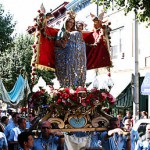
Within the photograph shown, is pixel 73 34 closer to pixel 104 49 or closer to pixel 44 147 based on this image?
pixel 104 49

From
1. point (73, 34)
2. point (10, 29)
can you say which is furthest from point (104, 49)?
point (10, 29)

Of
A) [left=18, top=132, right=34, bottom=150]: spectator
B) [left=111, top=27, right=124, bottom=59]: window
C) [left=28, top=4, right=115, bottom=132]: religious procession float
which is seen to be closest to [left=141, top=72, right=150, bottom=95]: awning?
[left=111, top=27, right=124, bottom=59]: window

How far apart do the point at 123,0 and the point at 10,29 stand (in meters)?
10.9

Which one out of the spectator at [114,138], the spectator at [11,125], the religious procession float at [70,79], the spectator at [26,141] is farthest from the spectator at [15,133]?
the spectator at [26,141]

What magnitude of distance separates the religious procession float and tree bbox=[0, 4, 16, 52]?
1393 cm

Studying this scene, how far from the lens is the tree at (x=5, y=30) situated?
74.8ft

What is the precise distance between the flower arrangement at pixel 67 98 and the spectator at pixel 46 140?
1.87ft

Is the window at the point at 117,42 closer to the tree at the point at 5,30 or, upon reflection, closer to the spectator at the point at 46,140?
the tree at the point at 5,30

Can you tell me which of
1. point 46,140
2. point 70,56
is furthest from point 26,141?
point 70,56

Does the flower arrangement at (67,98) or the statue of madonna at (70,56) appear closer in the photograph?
the flower arrangement at (67,98)

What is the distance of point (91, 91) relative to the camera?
326 inches

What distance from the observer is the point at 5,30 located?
2291 cm

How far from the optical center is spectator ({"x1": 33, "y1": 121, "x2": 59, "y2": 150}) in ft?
24.9

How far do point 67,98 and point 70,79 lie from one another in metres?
0.61
